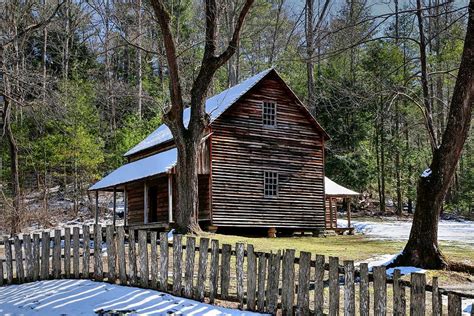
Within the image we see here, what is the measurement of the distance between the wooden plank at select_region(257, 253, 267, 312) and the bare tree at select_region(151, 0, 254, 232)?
963 cm


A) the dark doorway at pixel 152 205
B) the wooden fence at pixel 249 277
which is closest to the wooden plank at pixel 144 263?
the wooden fence at pixel 249 277

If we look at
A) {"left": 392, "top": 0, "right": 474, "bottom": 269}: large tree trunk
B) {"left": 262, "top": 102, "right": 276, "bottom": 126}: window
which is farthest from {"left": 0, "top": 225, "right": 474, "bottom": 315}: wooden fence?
{"left": 262, "top": 102, "right": 276, "bottom": 126}: window

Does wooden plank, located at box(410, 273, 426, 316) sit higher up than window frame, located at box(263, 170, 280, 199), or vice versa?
window frame, located at box(263, 170, 280, 199)

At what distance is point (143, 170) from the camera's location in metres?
24.6

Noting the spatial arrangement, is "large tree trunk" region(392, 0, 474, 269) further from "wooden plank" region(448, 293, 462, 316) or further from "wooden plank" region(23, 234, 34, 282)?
"wooden plank" region(23, 234, 34, 282)

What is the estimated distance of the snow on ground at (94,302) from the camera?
27.4 ft

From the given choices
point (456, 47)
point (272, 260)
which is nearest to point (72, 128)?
point (456, 47)

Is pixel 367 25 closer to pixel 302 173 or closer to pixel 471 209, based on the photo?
pixel 302 173

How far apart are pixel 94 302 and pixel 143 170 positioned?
16034 millimetres

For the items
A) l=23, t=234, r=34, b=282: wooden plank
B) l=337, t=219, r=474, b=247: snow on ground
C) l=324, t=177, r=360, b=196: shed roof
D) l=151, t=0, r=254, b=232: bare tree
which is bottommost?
l=337, t=219, r=474, b=247: snow on ground

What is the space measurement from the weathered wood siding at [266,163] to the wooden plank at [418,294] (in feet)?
57.7

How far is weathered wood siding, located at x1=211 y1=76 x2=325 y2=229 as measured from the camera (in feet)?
81.3

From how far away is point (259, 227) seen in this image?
25.6 metres

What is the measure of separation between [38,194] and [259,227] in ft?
64.4
